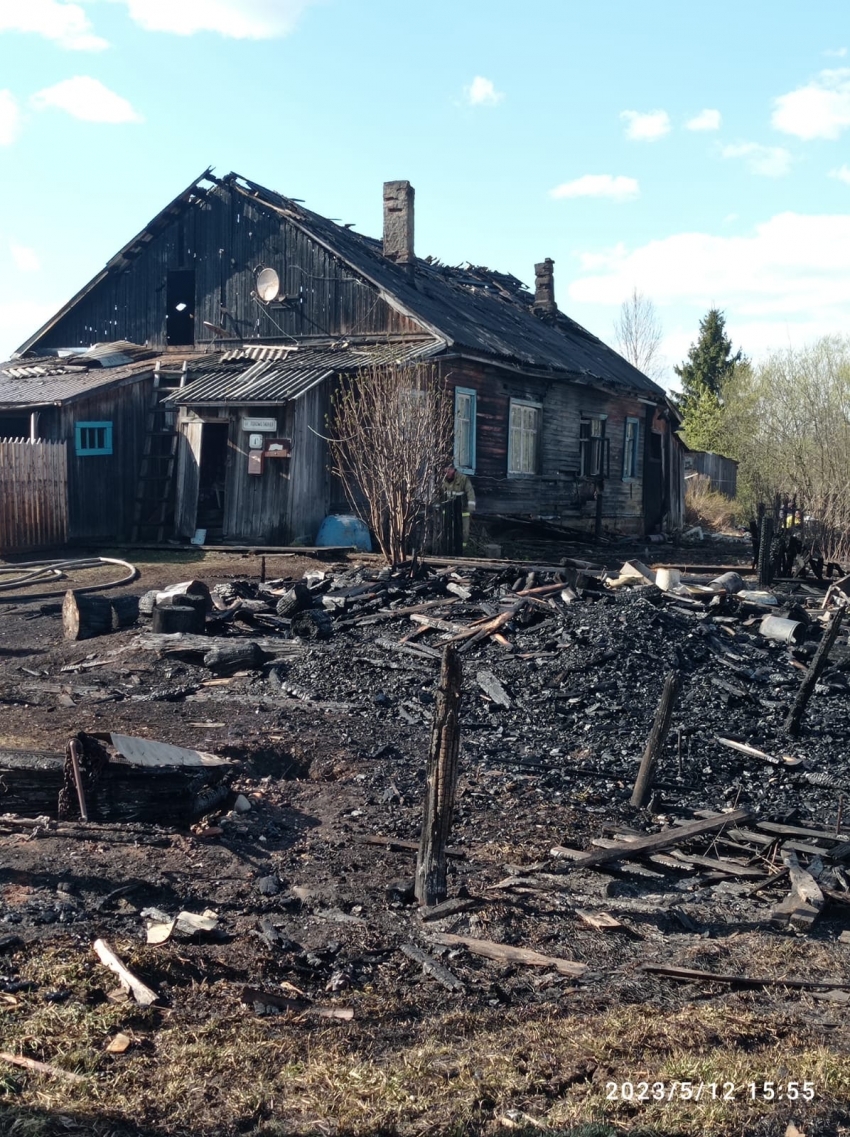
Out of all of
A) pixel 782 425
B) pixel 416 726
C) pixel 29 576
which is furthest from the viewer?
pixel 782 425

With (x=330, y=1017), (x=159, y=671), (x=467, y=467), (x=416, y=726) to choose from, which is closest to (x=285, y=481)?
(x=467, y=467)

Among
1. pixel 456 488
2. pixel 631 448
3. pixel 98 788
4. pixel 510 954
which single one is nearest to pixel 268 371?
pixel 456 488

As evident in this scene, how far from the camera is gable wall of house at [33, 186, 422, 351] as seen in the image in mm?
21094

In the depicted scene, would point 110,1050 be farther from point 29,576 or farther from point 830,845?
point 29,576

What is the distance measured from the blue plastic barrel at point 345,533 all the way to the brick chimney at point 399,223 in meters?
7.30

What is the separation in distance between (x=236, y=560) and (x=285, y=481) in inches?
91.9

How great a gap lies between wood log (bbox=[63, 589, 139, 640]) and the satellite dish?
10.9 m

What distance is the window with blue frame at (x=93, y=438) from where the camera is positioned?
65.0 feet

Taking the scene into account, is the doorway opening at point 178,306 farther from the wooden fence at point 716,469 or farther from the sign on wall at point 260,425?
the wooden fence at point 716,469

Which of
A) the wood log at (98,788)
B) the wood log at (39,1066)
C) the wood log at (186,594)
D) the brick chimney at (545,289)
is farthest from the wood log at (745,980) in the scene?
the brick chimney at (545,289)

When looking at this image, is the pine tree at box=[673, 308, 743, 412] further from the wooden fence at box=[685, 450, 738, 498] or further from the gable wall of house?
the gable wall of house

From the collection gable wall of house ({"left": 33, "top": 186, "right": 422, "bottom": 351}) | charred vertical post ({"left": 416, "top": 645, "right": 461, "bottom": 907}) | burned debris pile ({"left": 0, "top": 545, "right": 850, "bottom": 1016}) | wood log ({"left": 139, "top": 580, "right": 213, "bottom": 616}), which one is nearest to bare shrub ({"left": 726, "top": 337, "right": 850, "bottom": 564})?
burned debris pile ({"left": 0, "top": 545, "right": 850, "bottom": 1016})

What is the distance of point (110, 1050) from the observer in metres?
3.80

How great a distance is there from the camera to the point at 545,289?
1126 inches
